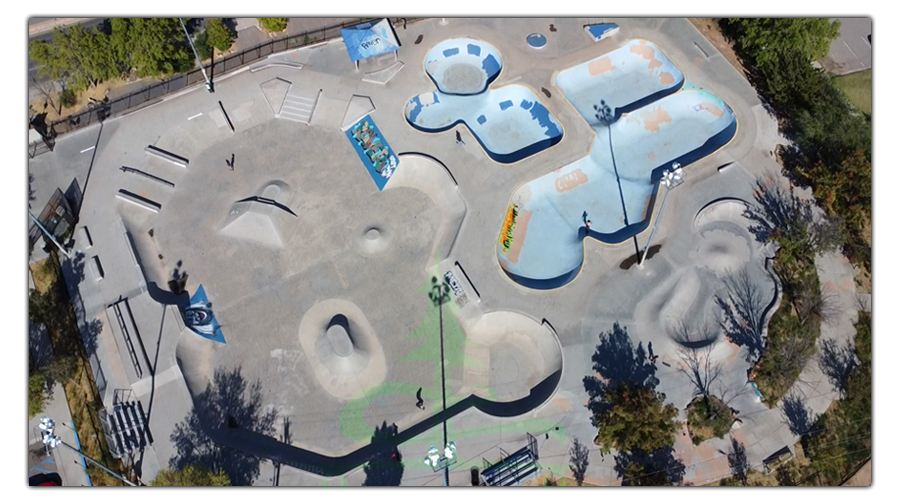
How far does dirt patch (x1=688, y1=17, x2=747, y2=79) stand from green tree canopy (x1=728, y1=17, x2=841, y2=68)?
1.93 metres

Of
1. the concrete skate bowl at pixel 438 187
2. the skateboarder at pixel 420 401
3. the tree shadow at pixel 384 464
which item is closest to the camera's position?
the tree shadow at pixel 384 464

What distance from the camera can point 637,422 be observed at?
29.2 m

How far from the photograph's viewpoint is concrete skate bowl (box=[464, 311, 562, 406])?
33.9m

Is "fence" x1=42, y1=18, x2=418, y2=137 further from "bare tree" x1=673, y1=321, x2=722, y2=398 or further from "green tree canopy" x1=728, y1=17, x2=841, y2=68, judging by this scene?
"bare tree" x1=673, y1=321, x2=722, y2=398

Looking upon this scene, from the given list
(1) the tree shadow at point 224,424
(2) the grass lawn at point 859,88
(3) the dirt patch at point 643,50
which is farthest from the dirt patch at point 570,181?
(1) the tree shadow at point 224,424

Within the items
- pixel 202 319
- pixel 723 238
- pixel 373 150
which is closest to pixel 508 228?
pixel 373 150

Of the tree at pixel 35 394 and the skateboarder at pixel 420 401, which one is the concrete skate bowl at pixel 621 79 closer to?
the skateboarder at pixel 420 401

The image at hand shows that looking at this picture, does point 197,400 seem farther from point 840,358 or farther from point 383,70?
point 840,358

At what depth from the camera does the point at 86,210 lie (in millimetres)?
38125

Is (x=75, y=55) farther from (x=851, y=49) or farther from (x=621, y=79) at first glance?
(x=851, y=49)

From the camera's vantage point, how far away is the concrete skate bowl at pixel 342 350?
111ft

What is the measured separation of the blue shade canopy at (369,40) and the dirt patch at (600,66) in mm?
16461

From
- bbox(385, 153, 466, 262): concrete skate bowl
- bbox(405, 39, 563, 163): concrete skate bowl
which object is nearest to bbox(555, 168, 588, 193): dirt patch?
bbox(405, 39, 563, 163): concrete skate bowl

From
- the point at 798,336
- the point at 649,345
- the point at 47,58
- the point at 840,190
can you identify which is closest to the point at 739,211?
the point at 840,190
